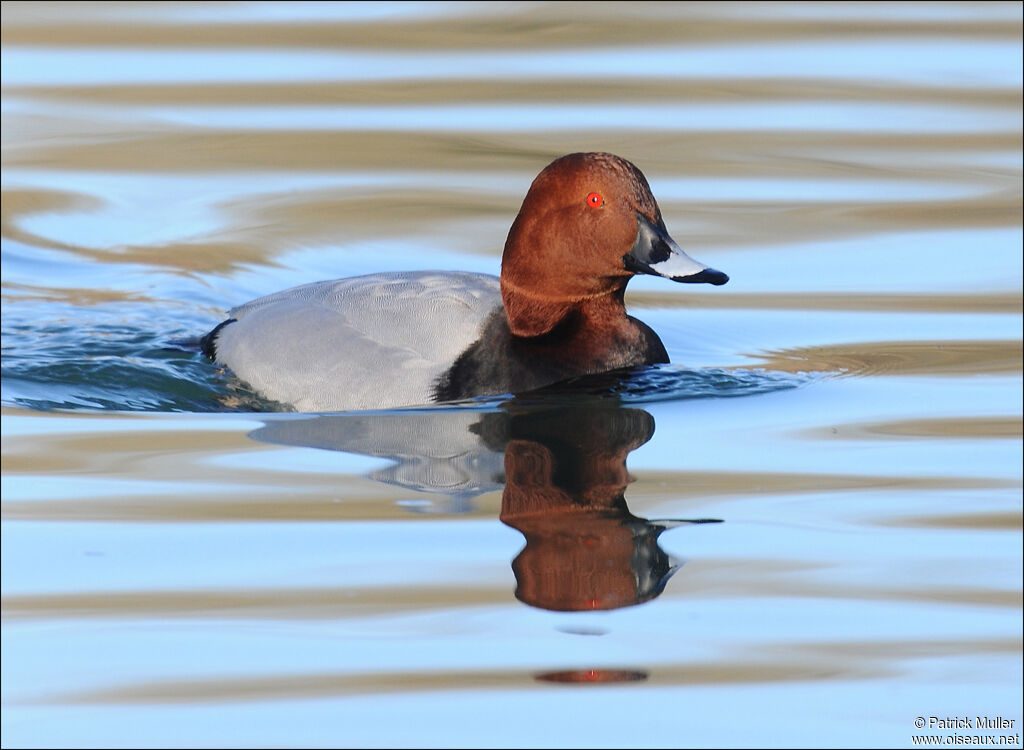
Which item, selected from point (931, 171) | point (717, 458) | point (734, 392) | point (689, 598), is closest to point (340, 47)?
point (931, 171)

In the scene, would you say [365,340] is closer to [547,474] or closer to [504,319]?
[504,319]

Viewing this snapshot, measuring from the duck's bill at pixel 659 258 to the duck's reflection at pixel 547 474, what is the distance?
0.50m

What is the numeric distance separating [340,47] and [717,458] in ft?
22.4

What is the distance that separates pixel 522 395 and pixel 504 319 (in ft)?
1.17

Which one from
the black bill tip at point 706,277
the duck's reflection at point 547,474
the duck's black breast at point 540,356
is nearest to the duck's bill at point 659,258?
the black bill tip at point 706,277

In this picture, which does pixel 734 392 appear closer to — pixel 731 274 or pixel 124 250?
pixel 731 274

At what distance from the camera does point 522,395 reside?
235 inches

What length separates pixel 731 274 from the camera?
26.7ft

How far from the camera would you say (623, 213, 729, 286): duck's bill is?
235 inches

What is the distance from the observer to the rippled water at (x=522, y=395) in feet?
13.4

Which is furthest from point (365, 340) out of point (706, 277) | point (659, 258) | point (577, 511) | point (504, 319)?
point (577, 511)

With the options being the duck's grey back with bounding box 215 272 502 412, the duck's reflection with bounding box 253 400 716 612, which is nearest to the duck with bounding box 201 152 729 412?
the duck's grey back with bounding box 215 272 502 412

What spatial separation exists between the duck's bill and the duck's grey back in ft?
1.88

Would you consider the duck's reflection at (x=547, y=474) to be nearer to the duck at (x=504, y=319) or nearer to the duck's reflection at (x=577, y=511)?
the duck's reflection at (x=577, y=511)
